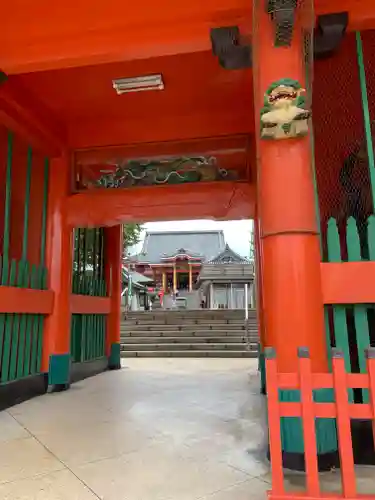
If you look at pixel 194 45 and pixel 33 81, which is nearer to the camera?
pixel 194 45

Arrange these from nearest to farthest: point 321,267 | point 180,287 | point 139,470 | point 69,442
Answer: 1. point 139,470
2. point 321,267
3. point 69,442
4. point 180,287

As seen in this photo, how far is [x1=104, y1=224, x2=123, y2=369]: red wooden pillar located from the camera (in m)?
7.56

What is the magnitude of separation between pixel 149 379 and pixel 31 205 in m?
3.28

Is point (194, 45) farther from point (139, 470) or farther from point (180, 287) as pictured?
point (180, 287)

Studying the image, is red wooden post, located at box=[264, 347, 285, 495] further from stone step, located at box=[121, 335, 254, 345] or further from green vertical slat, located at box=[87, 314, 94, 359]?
stone step, located at box=[121, 335, 254, 345]

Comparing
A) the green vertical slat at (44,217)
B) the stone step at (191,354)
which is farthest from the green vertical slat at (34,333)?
the stone step at (191,354)

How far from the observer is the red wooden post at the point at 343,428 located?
1693 mm

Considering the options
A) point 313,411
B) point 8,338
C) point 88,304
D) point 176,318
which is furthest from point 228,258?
point 313,411

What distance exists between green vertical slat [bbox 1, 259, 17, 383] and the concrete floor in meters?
0.39

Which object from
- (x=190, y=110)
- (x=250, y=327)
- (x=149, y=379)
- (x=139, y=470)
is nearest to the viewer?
(x=139, y=470)

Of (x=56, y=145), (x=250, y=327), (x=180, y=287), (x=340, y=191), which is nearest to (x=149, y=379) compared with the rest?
(x=56, y=145)

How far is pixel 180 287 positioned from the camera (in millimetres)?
27125

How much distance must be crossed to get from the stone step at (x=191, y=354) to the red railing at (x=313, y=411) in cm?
883

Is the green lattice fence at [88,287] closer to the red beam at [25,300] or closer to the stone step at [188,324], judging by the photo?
the red beam at [25,300]
